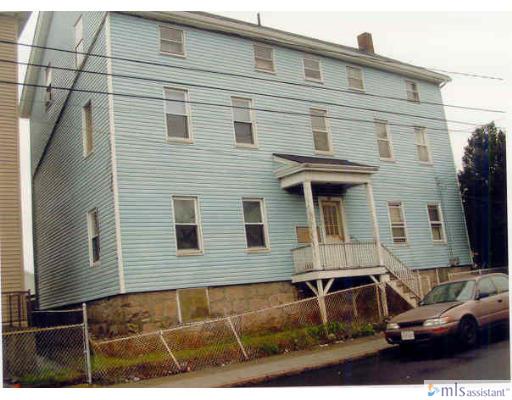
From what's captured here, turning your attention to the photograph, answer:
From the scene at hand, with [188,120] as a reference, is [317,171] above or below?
below

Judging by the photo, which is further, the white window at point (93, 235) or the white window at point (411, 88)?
the white window at point (411, 88)

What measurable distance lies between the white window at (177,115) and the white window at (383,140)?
6.96 m

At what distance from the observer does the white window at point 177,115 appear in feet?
48.1

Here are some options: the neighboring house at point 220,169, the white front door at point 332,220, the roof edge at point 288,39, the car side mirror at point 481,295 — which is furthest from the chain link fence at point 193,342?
the roof edge at point 288,39

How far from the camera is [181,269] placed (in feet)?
45.3

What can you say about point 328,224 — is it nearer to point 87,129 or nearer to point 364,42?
point 364,42

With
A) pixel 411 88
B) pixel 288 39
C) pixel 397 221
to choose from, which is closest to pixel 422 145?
pixel 411 88

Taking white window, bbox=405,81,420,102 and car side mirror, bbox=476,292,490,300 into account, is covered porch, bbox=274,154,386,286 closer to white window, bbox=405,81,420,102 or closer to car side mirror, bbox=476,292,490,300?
white window, bbox=405,81,420,102

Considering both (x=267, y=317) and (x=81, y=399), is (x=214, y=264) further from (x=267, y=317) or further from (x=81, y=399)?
(x=81, y=399)

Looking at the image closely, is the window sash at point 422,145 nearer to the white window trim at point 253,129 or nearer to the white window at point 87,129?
the white window trim at point 253,129

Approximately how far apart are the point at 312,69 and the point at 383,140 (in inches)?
136

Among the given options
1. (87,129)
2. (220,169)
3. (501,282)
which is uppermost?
(87,129)

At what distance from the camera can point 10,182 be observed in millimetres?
12812

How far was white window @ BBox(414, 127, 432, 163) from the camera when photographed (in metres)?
19.5
